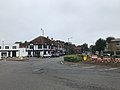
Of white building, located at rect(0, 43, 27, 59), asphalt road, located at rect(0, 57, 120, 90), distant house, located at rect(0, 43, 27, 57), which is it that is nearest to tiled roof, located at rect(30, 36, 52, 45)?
white building, located at rect(0, 43, 27, 59)

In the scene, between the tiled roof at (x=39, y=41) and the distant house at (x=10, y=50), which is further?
the tiled roof at (x=39, y=41)

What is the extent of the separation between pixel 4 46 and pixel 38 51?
54.9ft

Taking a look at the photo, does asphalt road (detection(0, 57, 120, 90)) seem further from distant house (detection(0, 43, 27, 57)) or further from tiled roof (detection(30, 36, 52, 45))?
tiled roof (detection(30, 36, 52, 45))

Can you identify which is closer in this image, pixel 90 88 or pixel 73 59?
pixel 90 88

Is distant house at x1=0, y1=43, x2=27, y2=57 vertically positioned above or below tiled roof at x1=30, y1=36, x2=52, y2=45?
below

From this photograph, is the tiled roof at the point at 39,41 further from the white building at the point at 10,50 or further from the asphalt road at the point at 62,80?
the asphalt road at the point at 62,80

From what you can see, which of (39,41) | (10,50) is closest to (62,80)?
(10,50)

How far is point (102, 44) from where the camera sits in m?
134

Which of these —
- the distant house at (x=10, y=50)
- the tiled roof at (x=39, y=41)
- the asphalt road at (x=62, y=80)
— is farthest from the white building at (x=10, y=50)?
the asphalt road at (x=62, y=80)

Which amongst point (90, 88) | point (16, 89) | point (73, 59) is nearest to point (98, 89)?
point (90, 88)

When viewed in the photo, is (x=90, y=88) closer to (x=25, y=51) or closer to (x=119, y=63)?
(x=119, y=63)

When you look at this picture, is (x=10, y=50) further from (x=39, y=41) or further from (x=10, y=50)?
(x=39, y=41)

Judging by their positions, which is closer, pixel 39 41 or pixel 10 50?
pixel 10 50

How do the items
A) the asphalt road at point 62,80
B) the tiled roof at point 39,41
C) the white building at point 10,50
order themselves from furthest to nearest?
the tiled roof at point 39,41 < the white building at point 10,50 < the asphalt road at point 62,80
